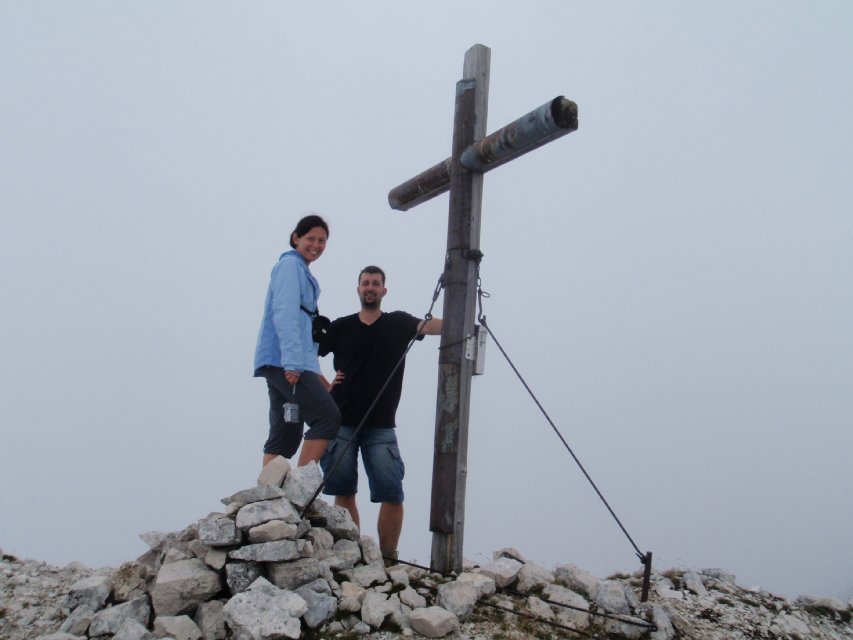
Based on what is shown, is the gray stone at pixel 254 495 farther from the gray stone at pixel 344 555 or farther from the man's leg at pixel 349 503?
the man's leg at pixel 349 503

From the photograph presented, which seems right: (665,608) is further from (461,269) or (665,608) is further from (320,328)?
(320,328)

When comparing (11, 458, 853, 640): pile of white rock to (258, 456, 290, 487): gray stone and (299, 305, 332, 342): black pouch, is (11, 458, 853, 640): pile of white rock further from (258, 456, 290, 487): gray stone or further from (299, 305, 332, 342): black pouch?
(299, 305, 332, 342): black pouch

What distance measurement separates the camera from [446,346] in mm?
6008

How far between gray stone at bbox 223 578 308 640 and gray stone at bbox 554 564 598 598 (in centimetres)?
246

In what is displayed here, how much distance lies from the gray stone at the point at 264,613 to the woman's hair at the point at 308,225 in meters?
2.97

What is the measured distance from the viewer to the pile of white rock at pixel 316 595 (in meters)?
4.37

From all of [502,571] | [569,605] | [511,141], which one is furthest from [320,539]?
[511,141]

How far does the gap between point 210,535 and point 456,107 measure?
4.39m

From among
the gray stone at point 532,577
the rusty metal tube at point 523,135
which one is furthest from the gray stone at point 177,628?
the rusty metal tube at point 523,135

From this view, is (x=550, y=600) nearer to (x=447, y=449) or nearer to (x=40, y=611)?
(x=447, y=449)

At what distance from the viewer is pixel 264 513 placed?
4.74m

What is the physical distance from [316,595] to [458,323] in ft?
8.52

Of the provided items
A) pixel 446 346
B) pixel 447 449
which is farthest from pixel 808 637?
pixel 446 346

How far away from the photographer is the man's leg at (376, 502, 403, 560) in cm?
610
